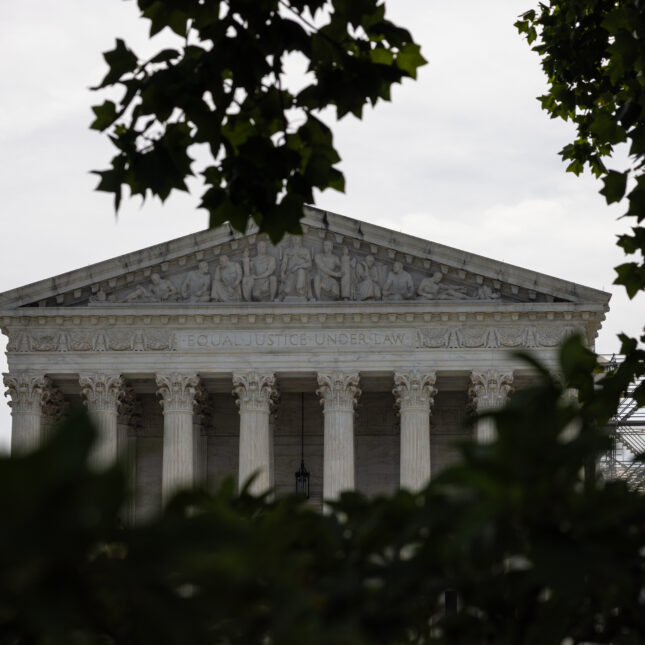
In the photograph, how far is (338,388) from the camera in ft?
141

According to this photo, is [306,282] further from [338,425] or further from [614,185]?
[614,185]

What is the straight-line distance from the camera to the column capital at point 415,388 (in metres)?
42.8

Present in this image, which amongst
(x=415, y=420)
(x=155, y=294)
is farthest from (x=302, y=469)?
(x=155, y=294)

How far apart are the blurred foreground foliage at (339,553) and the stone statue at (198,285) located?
40.6 metres

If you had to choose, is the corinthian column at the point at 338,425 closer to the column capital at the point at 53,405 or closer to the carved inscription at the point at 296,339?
the carved inscription at the point at 296,339

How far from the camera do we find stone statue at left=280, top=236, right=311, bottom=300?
43344 millimetres

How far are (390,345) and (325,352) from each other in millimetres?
2296

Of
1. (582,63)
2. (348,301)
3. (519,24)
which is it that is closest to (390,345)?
(348,301)

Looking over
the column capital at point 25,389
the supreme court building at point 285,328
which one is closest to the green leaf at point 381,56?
the supreme court building at point 285,328

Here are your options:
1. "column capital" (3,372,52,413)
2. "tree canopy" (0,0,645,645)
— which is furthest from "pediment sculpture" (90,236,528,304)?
"tree canopy" (0,0,645,645)

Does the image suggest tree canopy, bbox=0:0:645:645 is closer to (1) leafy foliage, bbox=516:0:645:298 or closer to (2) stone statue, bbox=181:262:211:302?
(1) leafy foliage, bbox=516:0:645:298

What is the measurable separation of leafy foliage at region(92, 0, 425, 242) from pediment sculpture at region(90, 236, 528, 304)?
3768 centimetres

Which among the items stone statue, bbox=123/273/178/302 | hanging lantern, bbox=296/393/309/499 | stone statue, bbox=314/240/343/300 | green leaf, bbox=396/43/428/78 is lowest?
Result: hanging lantern, bbox=296/393/309/499

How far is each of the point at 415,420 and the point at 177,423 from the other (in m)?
8.28
